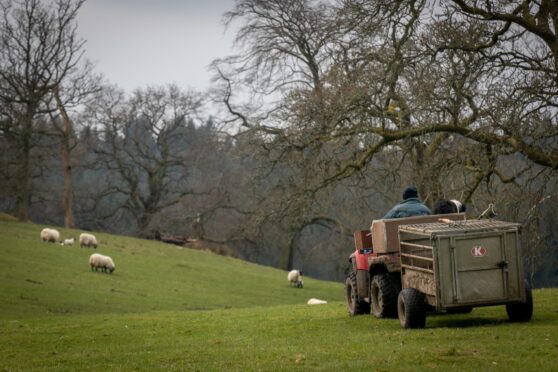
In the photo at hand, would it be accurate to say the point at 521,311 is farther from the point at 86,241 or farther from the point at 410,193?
the point at 86,241

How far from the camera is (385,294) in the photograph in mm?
14508

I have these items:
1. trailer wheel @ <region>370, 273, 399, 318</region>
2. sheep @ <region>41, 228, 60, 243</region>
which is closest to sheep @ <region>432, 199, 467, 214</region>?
trailer wheel @ <region>370, 273, 399, 318</region>

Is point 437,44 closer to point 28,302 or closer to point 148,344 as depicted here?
point 148,344

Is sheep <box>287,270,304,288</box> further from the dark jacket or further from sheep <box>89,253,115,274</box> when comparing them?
the dark jacket

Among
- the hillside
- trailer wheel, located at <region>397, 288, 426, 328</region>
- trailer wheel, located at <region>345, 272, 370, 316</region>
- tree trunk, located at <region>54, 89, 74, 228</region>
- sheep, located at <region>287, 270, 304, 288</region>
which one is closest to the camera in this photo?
trailer wheel, located at <region>397, 288, 426, 328</region>

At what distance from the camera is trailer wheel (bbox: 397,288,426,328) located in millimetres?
13062

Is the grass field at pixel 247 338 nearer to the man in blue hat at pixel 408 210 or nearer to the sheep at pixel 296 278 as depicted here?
the man in blue hat at pixel 408 210

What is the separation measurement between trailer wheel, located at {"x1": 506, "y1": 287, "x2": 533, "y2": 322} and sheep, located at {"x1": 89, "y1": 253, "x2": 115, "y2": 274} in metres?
24.9

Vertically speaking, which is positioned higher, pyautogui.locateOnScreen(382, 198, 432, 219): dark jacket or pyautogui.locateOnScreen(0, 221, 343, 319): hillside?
pyautogui.locateOnScreen(382, 198, 432, 219): dark jacket

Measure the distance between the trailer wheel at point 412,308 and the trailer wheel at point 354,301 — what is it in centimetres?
294

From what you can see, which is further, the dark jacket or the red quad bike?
the dark jacket

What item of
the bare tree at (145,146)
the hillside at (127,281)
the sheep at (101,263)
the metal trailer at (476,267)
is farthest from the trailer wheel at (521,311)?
the bare tree at (145,146)

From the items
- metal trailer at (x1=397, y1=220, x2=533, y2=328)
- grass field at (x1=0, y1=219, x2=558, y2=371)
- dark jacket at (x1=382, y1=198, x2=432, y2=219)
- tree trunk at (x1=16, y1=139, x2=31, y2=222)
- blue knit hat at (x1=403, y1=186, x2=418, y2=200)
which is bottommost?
grass field at (x1=0, y1=219, x2=558, y2=371)

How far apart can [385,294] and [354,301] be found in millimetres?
1932
